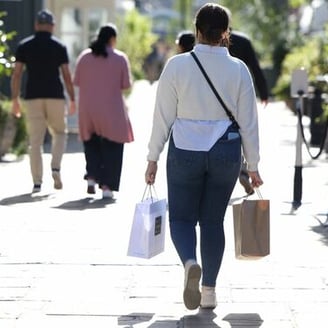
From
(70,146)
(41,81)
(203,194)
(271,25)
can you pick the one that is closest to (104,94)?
(41,81)

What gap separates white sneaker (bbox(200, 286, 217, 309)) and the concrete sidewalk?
61mm

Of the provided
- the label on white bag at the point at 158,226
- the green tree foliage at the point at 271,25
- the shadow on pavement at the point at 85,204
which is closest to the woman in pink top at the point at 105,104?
the shadow on pavement at the point at 85,204

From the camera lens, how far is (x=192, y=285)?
6.09 metres

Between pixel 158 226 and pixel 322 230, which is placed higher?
pixel 158 226

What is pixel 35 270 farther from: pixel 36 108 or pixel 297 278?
pixel 36 108

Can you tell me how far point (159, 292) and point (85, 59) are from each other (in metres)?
4.89

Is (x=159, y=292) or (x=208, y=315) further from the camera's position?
A: (x=159, y=292)

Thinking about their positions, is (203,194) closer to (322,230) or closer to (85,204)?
(322,230)

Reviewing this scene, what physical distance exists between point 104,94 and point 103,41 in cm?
55

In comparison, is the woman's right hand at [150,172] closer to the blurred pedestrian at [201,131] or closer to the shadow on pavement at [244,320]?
the blurred pedestrian at [201,131]

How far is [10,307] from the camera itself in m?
6.40

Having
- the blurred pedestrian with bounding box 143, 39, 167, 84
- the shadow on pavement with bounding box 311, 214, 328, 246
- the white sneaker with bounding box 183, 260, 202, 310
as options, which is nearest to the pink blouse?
the shadow on pavement with bounding box 311, 214, 328, 246

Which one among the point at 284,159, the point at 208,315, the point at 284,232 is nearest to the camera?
the point at 208,315

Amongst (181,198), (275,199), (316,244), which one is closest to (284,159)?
(275,199)
